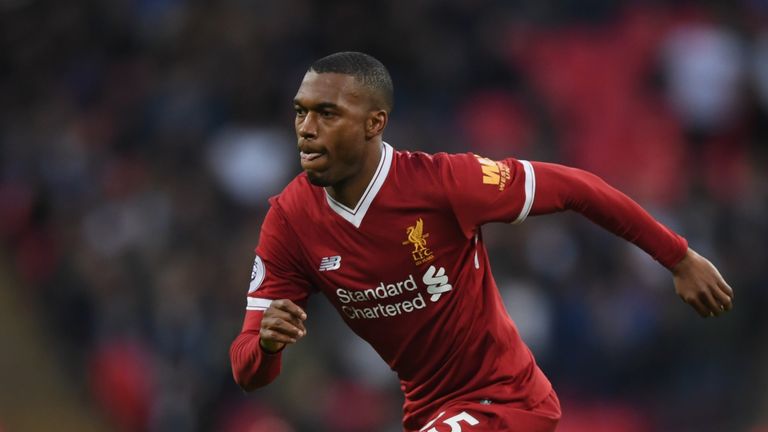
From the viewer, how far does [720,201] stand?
10.4 metres

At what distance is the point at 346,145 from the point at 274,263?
0.57m

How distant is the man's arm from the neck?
0.56 meters

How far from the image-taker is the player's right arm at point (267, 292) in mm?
5410

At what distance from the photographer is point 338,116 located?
17.6ft

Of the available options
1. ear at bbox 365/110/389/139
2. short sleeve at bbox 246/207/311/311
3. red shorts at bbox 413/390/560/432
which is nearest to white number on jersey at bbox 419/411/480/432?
red shorts at bbox 413/390/560/432

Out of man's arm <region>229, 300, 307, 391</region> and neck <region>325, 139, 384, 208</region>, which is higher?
neck <region>325, 139, 384, 208</region>

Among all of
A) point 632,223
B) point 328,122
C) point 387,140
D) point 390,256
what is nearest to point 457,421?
point 390,256

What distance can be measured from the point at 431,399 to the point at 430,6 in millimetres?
7660

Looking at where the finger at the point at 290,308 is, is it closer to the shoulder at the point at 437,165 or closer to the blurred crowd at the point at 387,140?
the shoulder at the point at 437,165

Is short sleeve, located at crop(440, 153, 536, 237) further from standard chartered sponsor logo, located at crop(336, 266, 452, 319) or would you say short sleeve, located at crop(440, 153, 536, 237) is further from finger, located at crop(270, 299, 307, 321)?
finger, located at crop(270, 299, 307, 321)

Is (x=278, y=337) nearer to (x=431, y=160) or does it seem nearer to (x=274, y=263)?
(x=274, y=263)

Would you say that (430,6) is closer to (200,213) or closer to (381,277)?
(200,213)

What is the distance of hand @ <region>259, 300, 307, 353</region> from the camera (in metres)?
4.98

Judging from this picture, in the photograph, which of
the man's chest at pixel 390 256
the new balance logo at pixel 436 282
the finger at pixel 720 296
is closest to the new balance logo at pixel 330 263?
the man's chest at pixel 390 256
